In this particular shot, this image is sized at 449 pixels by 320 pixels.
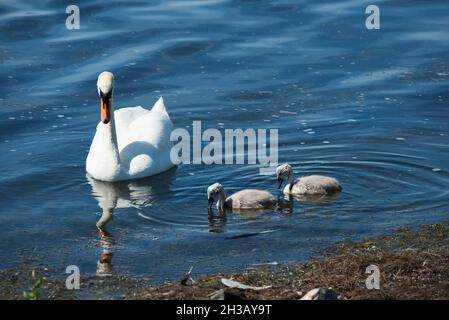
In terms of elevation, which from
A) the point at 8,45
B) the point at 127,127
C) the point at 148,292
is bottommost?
the point at 148,292

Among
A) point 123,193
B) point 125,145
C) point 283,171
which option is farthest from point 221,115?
point 283,171

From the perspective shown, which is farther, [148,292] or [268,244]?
[268,244]

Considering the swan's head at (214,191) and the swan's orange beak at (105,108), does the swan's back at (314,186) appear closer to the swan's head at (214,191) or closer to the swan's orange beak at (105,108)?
the swan's head at (214,191)

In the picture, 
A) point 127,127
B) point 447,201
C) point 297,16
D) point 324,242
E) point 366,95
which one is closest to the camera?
point 324,242

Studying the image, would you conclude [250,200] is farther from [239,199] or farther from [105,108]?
[105,108]

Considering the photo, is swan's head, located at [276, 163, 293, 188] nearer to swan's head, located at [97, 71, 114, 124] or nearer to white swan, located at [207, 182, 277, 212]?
white swan, located at [207, 182, 277, 212]

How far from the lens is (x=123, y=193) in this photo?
14.5 meters

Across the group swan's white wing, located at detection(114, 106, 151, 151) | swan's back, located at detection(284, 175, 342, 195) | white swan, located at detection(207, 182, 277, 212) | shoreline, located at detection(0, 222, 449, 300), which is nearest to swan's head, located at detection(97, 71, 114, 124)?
swan's white wing, located at detection(114, 106, 151, 151)

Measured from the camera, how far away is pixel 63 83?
1883 centimetres

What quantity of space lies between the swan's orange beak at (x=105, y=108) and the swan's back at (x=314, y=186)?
2824 millimetres

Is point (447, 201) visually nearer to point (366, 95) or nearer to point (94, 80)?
point (366, 95)

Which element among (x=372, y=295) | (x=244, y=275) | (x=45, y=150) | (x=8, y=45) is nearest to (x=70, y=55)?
(x=8, y=45)

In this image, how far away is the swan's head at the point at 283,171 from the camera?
45.1ft

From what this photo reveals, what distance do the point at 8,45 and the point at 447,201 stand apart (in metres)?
10.9
